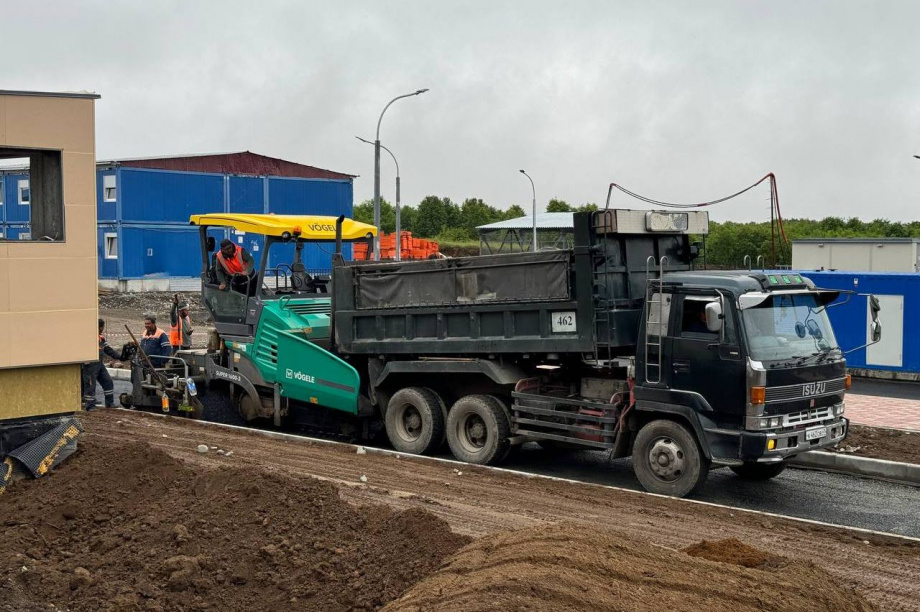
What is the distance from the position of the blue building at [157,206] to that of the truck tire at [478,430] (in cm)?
2918

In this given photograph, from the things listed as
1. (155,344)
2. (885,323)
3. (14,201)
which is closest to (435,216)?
(14,201)

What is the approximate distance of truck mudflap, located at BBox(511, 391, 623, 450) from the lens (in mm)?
11047

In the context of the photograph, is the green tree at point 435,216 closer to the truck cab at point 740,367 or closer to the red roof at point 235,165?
the red roof at point 235,165

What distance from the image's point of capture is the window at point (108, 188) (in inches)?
1650

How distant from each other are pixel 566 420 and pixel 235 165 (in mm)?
38106

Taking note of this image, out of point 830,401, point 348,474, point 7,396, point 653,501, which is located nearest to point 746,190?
point 830,401

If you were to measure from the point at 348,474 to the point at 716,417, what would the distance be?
3.99 meters

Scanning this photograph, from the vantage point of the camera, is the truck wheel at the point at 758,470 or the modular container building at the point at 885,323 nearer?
the truck wheel at the point at 758,470

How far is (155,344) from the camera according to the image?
1591 centimetres

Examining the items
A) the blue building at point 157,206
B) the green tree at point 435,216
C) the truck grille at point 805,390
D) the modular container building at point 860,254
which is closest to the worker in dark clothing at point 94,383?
the truck grille at point 805,390

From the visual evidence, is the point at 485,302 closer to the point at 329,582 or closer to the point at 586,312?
the point at 586,312

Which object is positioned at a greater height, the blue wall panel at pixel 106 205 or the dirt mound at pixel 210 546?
the blue wall panel at pixel 106 205

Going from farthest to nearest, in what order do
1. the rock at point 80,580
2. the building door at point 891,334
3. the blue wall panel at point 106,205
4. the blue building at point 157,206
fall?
the blue building at point 157,206, the blue wall panel at point 106,205, the building door at point 891,334, the rock at point 80,580

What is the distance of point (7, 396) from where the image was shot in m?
10.3
